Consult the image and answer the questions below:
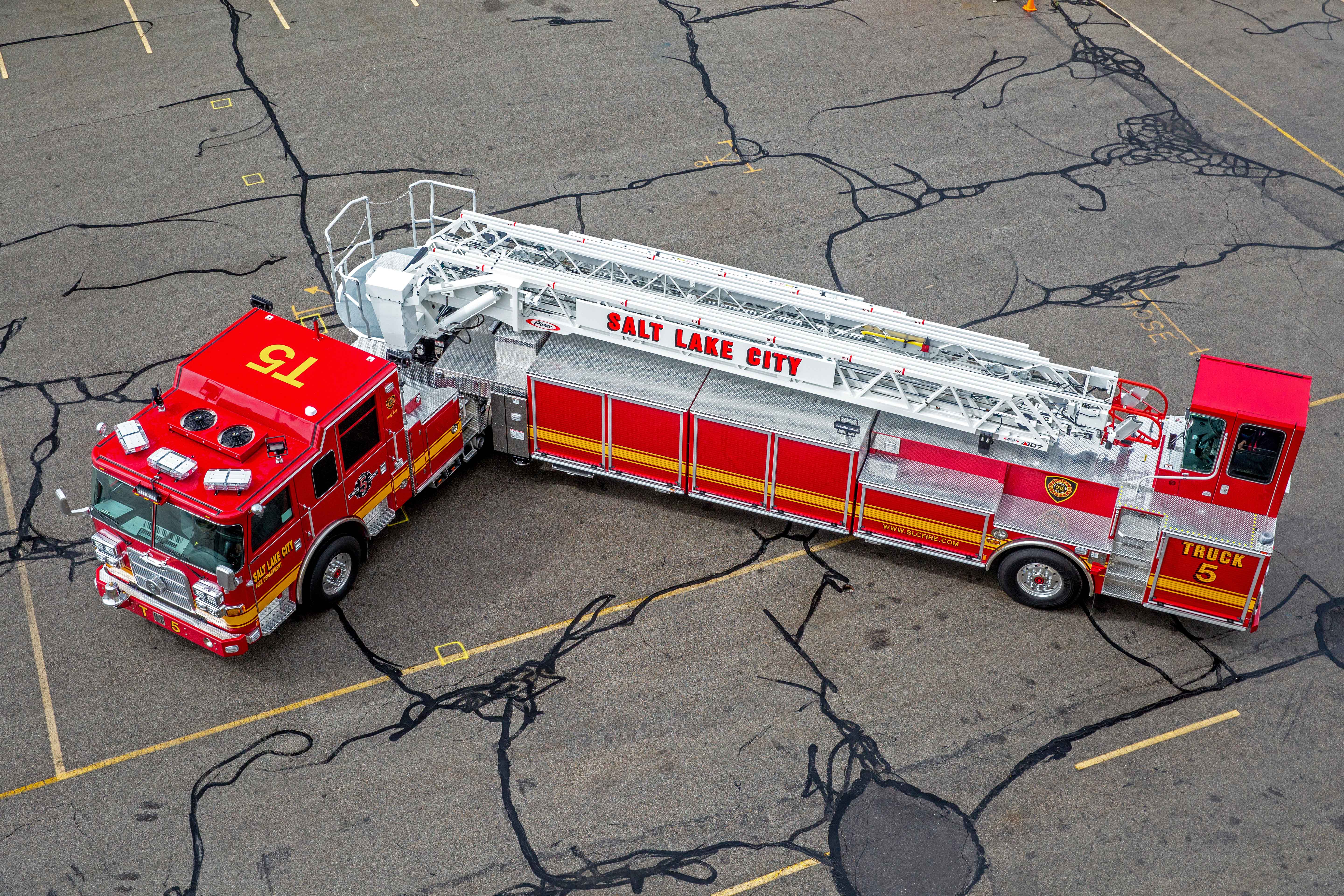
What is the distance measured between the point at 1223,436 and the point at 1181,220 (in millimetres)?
9485

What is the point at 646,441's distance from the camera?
1532cm

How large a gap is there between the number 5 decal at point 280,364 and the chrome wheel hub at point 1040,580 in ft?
29.0

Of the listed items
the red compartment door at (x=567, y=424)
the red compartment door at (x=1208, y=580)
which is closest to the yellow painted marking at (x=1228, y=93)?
the red compartment door at (x=1208, y=580)

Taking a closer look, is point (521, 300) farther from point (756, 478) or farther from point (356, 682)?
point (356, 682)

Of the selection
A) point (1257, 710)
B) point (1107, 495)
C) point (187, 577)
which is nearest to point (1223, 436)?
point (1107, 495)

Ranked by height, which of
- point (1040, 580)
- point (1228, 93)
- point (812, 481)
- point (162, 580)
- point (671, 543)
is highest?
point (1228, 93)

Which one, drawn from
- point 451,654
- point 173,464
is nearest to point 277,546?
point 173,464

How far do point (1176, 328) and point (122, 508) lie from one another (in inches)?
606

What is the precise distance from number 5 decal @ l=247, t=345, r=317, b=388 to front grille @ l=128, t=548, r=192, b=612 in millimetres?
2466

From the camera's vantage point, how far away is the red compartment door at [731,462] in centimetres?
1475

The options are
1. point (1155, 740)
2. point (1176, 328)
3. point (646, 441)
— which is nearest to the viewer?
point (1155, 740)

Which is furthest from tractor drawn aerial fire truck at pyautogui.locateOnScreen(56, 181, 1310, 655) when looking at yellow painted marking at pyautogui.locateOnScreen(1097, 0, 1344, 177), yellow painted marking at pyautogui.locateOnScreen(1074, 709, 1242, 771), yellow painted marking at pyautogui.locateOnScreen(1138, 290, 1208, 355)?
yellow painted marking at pyautogui.locateOnScreen(1097, 0, 1344, 177)

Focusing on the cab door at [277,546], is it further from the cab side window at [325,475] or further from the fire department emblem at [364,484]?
the fire department emblem at [364,484]

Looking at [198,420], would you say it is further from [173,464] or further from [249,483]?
[249,483]
